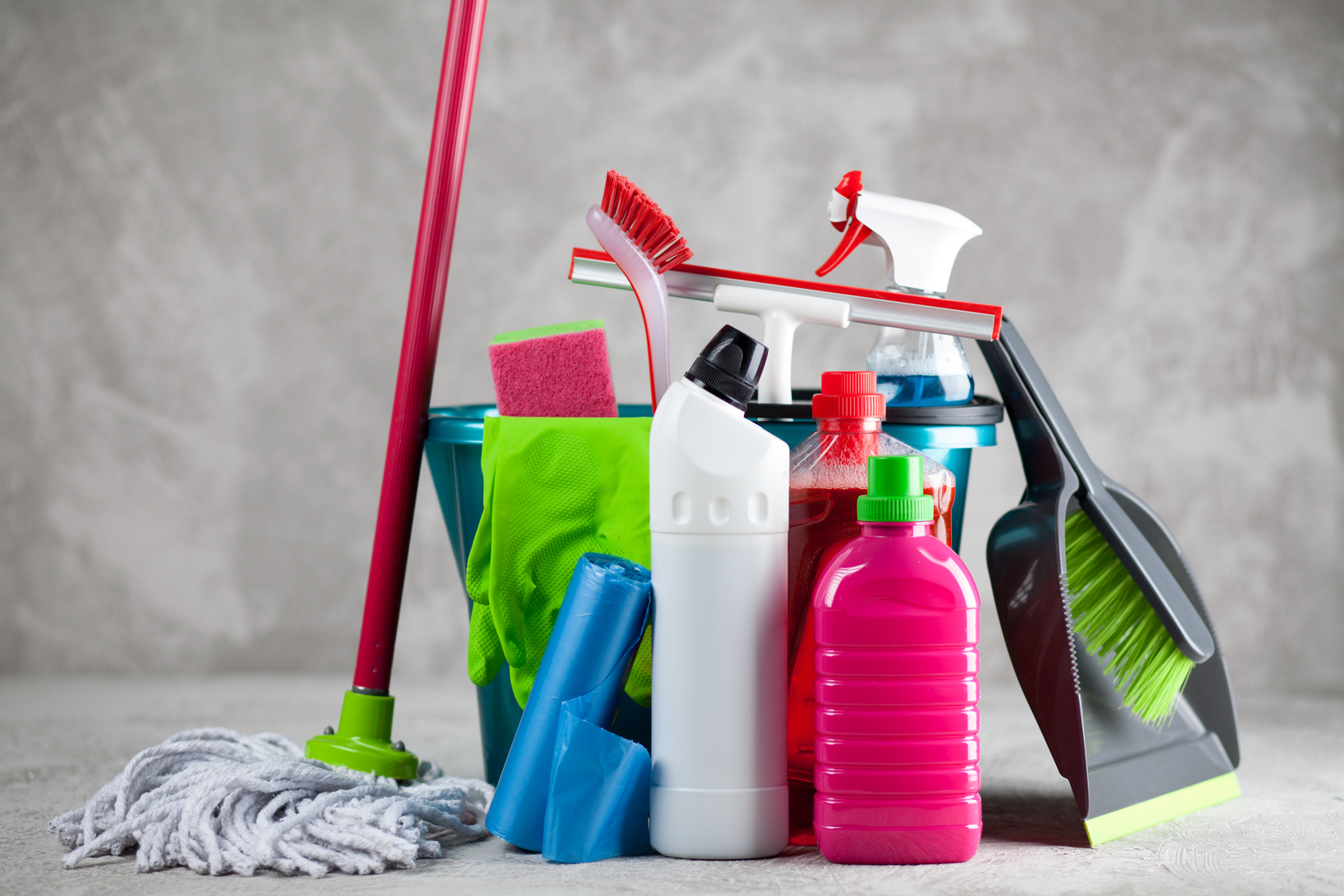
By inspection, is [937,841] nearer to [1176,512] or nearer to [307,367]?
[1176,512]

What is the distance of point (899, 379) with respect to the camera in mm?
1172

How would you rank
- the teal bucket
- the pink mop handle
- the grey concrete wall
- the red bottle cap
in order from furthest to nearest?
the grey concrete wall
the pink mop handle
the teal bucket
the red bottle cap

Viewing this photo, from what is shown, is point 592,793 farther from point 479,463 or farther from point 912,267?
point 912,267

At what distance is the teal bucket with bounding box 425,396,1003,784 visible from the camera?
1134mm

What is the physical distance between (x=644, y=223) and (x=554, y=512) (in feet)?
0.88

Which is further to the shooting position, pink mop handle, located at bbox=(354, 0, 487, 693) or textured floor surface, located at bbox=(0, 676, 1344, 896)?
pink mop handle, located at bbox=(354, 0, 487, 693)

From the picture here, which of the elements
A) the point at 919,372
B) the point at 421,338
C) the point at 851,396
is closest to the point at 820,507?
the point at 851,396

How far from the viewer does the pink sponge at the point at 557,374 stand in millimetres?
1141

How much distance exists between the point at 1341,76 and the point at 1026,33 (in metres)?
0.51

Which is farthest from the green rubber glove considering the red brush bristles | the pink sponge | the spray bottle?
the spray bottle

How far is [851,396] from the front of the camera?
103 cm

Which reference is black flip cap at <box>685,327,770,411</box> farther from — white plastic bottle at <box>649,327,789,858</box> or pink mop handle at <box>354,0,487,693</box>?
pink mop handle at <box>354,0,487,693</box>

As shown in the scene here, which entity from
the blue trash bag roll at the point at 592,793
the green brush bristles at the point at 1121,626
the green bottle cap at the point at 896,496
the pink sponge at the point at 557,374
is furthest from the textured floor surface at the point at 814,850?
the pink sponge at the point at 557,374

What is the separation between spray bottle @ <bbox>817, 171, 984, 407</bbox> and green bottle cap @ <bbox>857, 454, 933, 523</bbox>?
21 cm
